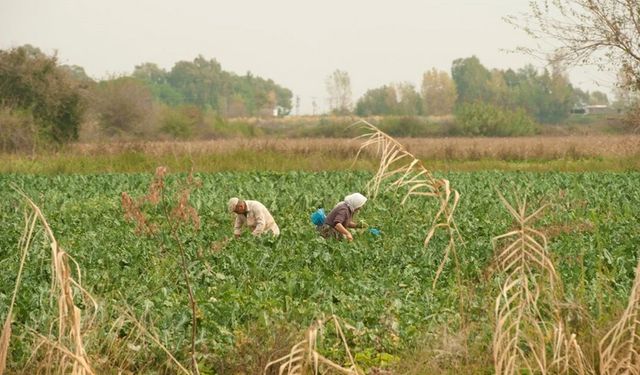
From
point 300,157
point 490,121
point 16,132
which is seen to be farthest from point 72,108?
point 490,121

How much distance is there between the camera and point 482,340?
721 centimetres

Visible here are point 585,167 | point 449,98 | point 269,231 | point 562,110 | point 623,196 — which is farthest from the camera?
point 449,98

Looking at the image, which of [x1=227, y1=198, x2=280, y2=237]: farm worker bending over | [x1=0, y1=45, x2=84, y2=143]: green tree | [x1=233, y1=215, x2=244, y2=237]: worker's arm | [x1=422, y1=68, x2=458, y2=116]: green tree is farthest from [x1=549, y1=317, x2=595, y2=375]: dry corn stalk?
[x1=422, y1=68, x2=458, y2=116]: green tree

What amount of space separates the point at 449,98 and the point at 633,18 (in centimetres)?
8650

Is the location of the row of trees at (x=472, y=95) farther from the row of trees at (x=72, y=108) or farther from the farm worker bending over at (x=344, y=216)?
the farm worker bending over at (x=344, y=216)

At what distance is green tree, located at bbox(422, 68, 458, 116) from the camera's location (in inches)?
4567

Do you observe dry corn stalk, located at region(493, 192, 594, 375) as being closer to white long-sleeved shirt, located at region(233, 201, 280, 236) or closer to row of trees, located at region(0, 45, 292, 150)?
white long-sleeved shirt, located at region(233, 201, 280, 236)

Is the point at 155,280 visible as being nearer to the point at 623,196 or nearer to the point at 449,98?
the point at 623,196

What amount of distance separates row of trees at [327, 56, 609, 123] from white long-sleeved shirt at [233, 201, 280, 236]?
76496mm

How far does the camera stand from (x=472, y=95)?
132 metres

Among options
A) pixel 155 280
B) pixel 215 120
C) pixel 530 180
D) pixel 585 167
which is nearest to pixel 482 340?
pixel 155 280

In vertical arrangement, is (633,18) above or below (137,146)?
above

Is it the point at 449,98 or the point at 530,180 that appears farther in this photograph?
the point at 449,98

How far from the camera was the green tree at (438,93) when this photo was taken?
116m
